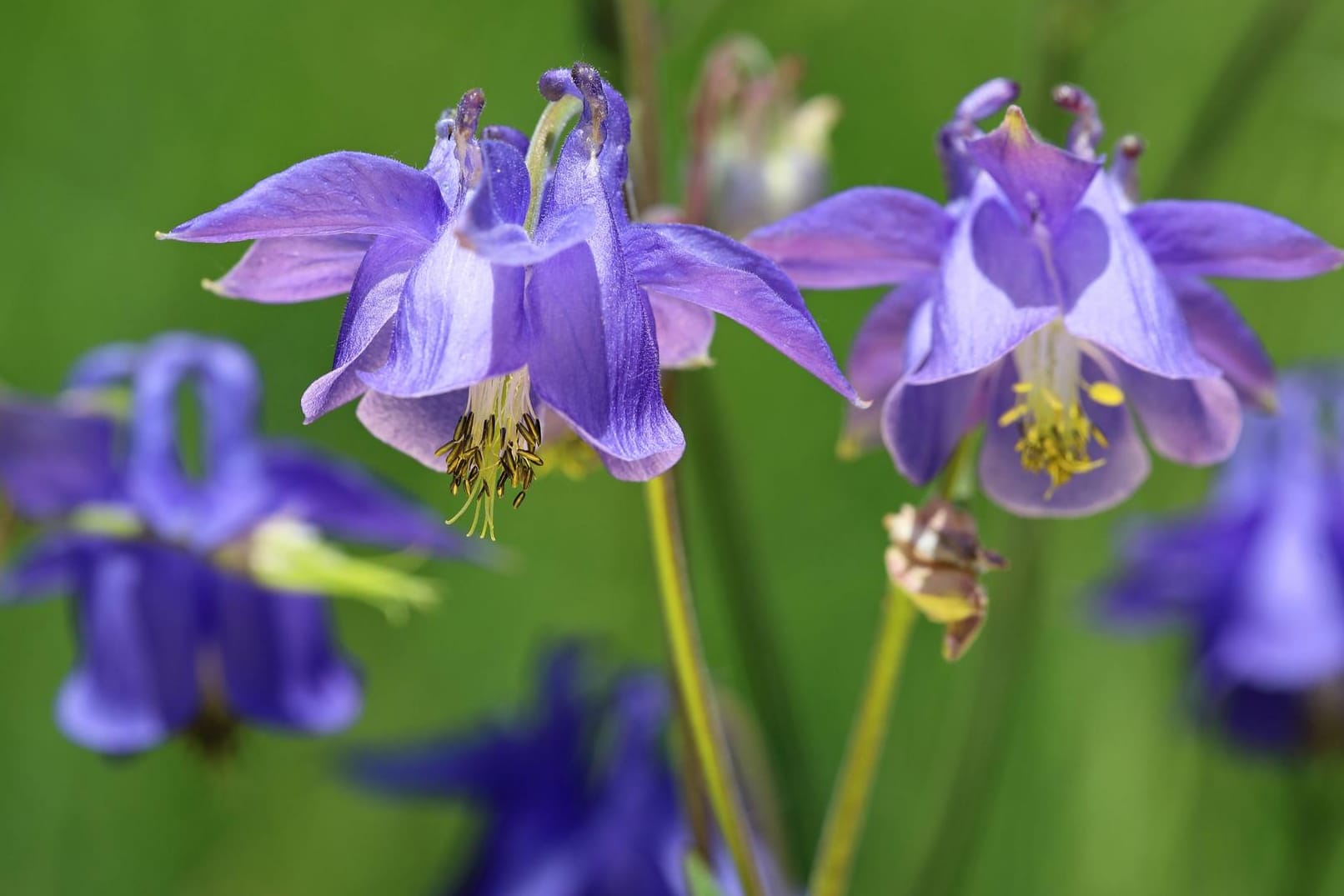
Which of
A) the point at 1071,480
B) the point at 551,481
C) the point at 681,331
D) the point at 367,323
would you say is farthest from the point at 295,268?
the point at 551,481

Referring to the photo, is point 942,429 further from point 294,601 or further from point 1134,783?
point 1134,783

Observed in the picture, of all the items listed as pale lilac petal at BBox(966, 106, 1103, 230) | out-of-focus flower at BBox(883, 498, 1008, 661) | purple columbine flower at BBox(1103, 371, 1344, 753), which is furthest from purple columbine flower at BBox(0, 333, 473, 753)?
purple columbine flower at BBox(1103, 371, 1344, 753)

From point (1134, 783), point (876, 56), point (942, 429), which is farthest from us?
point (876, 56)

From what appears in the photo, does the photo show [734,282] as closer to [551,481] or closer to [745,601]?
[745,601]

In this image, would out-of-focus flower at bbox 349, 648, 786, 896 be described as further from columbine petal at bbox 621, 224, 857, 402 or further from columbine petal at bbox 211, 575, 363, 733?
columbine petal at bbox 621, 224, 857, 402

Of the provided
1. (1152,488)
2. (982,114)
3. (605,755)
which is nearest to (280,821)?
(605,755)

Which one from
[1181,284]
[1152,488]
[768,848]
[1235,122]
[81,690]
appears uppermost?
[1181,284]
